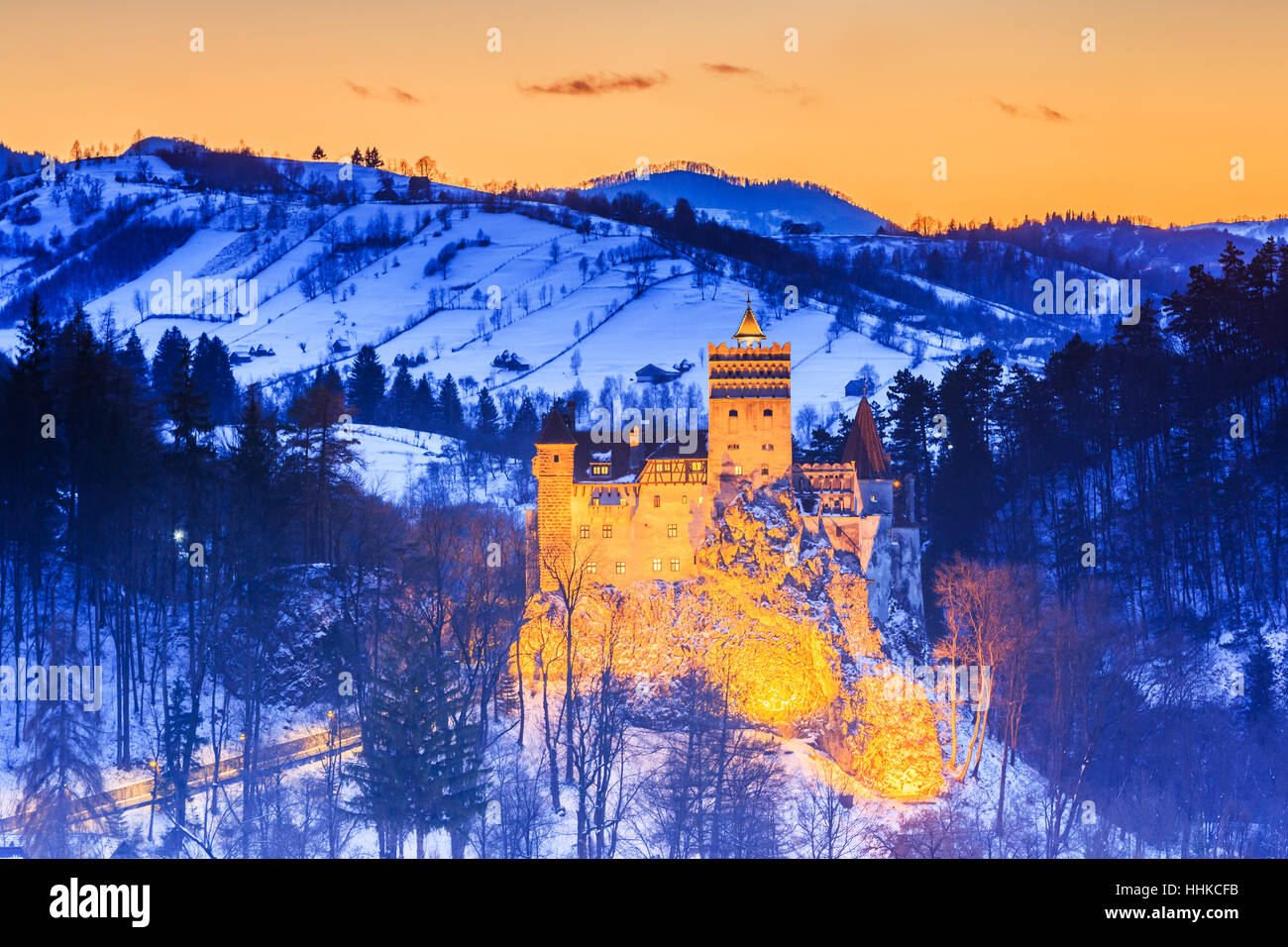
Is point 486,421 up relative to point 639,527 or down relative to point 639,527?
up

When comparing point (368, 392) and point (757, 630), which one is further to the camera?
point (368, 392)

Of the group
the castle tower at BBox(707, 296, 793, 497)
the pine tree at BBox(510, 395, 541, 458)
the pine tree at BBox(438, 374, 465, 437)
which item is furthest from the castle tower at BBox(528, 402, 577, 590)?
the pine tree at BBox(438, 374, 465, 437)

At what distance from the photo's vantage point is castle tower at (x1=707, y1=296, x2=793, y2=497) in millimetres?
72625

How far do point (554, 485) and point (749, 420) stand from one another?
1003 centimetres

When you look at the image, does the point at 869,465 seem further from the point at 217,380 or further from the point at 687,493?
the point at 217,380

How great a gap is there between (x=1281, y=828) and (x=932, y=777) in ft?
52.7

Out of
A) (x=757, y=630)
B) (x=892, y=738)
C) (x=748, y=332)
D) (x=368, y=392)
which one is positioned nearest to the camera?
(x=892, y=738)

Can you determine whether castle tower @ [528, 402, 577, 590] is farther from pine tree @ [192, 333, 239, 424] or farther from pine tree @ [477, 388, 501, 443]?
pine tree @ [192, 333, 239, 424]

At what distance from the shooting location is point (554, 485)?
73.2m

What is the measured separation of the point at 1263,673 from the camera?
72.8 meters

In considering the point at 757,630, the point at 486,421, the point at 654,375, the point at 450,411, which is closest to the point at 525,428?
the point at 486,421

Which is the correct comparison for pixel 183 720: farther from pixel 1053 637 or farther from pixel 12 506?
pixel 1053 637

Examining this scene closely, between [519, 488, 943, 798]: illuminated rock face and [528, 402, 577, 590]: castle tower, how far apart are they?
2.60m

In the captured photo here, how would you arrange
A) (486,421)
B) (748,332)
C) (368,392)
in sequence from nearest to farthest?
(748,332) → (486,421) → (368,392)
